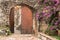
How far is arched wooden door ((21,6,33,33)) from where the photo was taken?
13883mm

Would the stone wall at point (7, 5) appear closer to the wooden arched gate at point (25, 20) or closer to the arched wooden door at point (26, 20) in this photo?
the wooden arched gate at point (25, 20)

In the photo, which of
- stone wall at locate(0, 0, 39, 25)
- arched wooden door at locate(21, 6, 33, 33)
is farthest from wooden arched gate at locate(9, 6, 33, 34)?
stone wall at locate(0, 0, 39, 25)

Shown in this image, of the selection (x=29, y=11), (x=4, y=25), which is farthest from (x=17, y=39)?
(x=29, y=11)

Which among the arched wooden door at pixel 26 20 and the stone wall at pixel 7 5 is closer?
the stone wall at pixel 7 5

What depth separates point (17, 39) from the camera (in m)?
10.9

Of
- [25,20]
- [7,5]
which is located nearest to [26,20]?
[25,20]

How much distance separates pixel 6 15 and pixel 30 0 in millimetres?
1669

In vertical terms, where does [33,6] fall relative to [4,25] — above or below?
above

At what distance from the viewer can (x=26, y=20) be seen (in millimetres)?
14203

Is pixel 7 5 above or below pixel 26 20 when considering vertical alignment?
above

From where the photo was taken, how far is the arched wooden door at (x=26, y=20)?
13.9 meters

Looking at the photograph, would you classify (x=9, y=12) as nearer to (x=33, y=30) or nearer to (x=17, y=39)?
(x=33, y=30)

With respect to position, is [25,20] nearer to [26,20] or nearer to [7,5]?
[26,20]

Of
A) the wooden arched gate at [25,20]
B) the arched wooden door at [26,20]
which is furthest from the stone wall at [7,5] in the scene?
the arched wooden door at [26,20]
